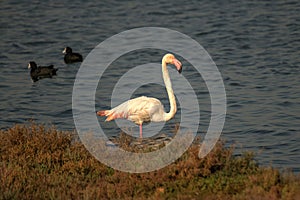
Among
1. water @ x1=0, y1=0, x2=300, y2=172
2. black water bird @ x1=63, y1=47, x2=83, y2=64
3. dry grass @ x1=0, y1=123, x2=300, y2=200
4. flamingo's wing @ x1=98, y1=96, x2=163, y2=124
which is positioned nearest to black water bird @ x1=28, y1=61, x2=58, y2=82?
water @ x1=0, y1=0, x2=300, y2=172

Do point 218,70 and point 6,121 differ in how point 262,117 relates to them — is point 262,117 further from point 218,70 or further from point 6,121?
point 6,121

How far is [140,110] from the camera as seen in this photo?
46.8 ft

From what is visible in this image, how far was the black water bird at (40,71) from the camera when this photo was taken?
21500mm

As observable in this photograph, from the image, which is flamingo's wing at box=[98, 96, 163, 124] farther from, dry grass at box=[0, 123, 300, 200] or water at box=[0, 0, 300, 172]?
dry grass at box=[0, 123, 300, 200]

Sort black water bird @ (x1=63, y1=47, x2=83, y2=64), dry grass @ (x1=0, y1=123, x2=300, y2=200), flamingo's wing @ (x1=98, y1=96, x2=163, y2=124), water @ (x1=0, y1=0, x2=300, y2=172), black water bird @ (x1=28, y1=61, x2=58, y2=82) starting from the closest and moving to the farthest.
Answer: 1. dry grass @ (x1=0, y1=123, x2=300, y2=200)
2. flamingo's wing @ (x1=98, y1=96, x2=163, y2=124)
3. water @ (x1=0, y1=0, x2=300, y2=172)
4. black water bird @ (x1=28, y1=61, x2=58, y2=82)
5. black water bird @ (x1=63, y1=47, x2=83, y2=64)

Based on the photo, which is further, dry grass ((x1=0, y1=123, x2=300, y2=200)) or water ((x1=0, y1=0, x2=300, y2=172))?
water ((x1=0, y1=0, x2=300, y2=172))

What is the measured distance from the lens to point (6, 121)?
1784 cm

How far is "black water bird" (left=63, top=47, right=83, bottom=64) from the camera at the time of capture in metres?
22.9

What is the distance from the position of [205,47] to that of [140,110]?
10655 mm

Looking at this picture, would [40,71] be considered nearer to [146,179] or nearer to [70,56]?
[70,56]

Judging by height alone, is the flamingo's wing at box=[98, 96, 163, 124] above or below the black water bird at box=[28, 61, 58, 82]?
above

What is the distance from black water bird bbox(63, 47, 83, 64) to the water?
37 centimetres

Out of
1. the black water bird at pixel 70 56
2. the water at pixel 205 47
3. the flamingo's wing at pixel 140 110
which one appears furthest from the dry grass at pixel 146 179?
the black water bird at pixel 70 56

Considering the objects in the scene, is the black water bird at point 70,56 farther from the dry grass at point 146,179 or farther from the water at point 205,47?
the dry grass at point 146,179
